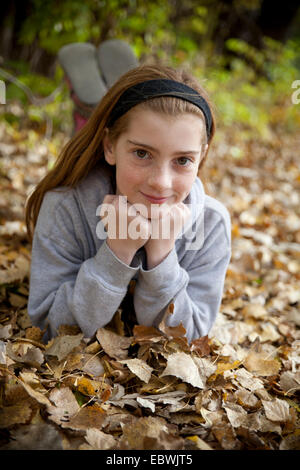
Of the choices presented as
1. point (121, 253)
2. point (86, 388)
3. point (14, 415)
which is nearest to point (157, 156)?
point (121, 253)

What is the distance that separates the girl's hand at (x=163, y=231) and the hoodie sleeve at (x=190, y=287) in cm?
4

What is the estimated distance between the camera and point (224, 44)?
8930 millimetres

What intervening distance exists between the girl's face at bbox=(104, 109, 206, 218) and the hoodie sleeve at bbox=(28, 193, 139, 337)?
294 millimetres

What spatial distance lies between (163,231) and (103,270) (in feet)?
0.99

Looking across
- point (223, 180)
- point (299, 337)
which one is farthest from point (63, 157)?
point (223, 180)

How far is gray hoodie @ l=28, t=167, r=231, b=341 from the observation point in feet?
5.47

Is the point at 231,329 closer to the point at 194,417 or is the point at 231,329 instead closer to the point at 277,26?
the point at 194,417

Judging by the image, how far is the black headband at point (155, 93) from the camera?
1.57 metres

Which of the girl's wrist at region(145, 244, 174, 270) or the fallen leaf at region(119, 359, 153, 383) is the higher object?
the girl's wrist at region(145, 244, 174, 270)

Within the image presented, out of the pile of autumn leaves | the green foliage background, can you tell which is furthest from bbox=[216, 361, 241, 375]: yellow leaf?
the green foliage background

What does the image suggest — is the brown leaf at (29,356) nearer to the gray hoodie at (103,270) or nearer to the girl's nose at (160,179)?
the gray hoodie at (103,270)

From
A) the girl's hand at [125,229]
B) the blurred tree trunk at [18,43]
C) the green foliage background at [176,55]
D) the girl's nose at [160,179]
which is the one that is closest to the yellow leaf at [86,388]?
the girl's hand at [125,229]

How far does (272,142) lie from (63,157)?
6.15m

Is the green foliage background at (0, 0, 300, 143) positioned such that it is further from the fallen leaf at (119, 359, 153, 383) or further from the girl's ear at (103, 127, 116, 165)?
the fallen leaf at (119, 359, 153, 383)
